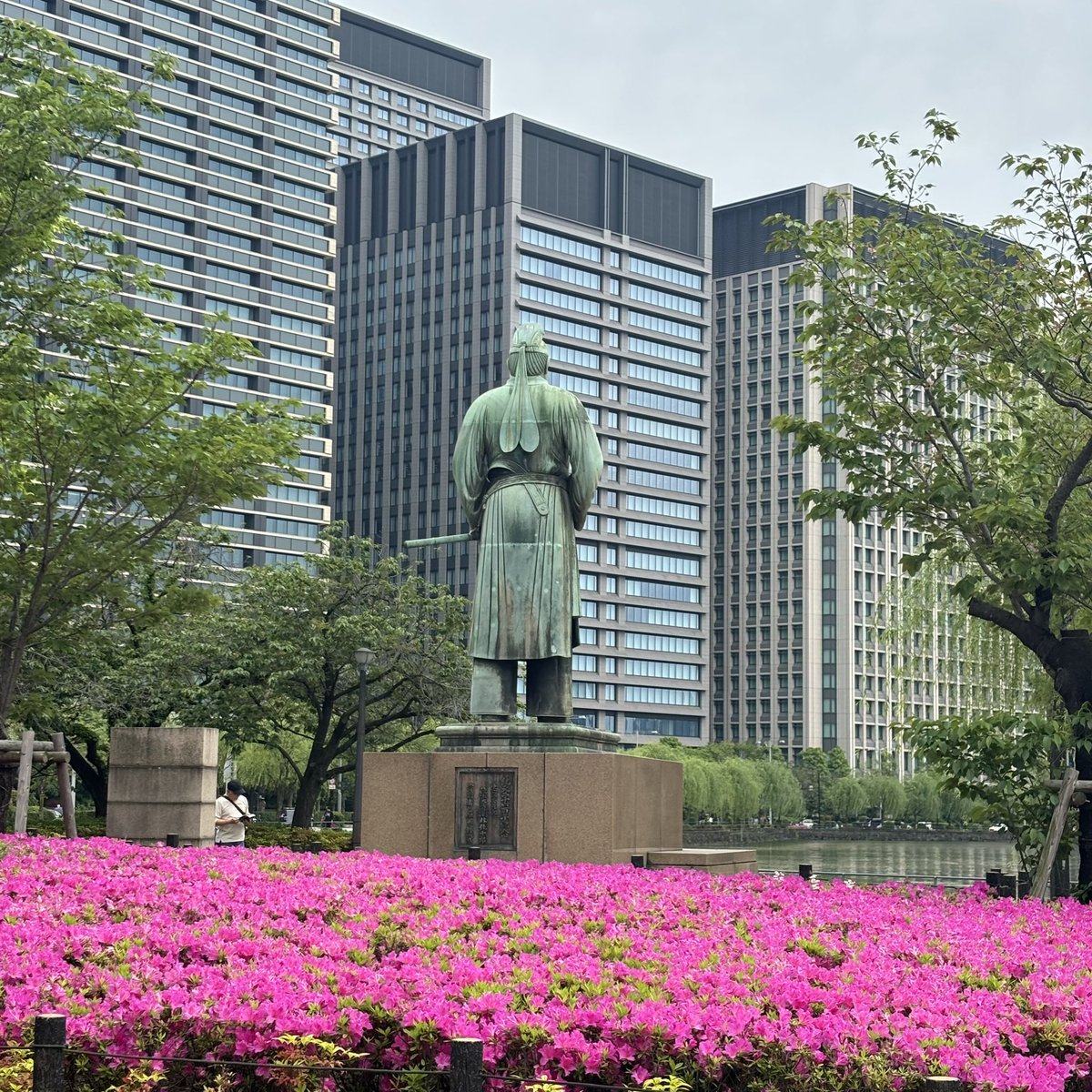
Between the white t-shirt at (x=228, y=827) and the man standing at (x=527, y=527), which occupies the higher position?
the man standing at (x=527, y=527)

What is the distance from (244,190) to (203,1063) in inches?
4512

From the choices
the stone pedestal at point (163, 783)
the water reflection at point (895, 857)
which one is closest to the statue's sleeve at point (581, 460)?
the stone pedestal at point (163, 783)

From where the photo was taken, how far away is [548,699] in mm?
16219

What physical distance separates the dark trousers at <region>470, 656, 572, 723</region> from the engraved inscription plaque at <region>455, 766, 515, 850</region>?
0.95 metres

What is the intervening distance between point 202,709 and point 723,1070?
32.5 metres

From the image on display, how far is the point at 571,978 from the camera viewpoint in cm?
730

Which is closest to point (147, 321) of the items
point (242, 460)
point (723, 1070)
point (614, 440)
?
point (242, 460)

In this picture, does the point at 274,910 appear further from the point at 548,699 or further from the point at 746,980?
the point at 548,699

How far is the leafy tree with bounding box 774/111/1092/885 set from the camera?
502 inches

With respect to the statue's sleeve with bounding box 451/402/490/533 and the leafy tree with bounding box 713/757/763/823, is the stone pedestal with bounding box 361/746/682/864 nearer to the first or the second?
the statue's sleeve with bounding box 451/402/490/533

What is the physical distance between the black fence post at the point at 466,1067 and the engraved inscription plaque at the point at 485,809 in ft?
32.1

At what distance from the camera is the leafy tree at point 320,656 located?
3788 centimetres

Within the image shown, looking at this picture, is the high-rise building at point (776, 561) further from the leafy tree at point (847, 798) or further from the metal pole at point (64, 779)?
the metal pole at point (64, 779)

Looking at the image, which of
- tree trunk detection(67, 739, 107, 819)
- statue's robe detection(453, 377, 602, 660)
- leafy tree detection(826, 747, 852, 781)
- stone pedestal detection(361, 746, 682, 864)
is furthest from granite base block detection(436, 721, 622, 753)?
leafy tree detection(826, 747, 852, 781)
